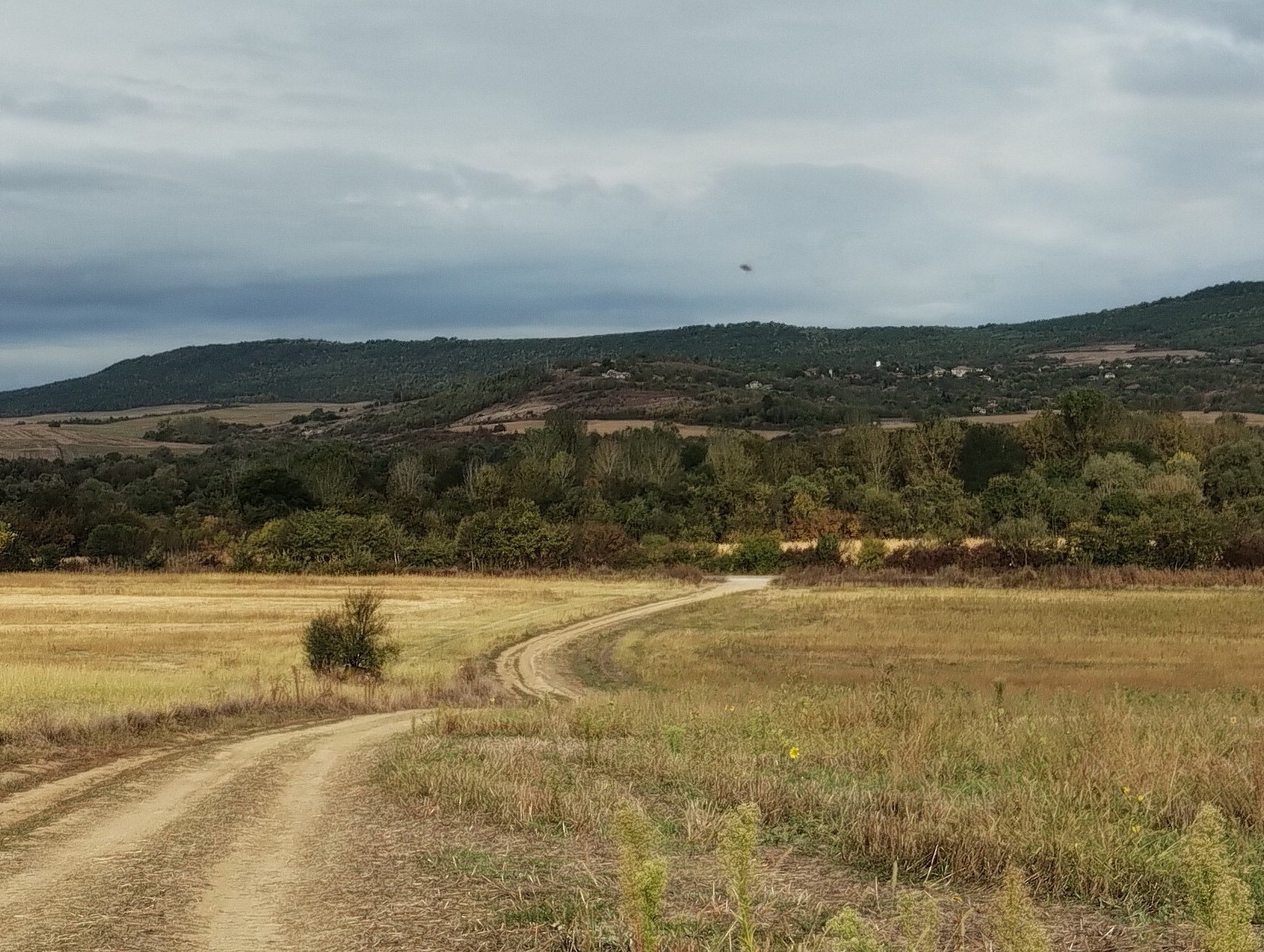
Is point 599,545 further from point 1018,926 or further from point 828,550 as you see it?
point 1018,926

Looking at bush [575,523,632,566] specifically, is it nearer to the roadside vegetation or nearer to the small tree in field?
the roadside vegetation

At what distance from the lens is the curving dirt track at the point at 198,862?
262 inches

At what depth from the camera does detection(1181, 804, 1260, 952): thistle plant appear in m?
3.97

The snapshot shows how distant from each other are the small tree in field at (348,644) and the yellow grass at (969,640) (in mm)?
9414

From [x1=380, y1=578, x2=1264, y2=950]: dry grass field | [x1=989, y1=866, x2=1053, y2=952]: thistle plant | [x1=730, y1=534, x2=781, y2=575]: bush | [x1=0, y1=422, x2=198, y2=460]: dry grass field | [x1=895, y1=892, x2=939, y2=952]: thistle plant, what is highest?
[x1=0, y1=422, x2=198, y2=460]: dry grass field

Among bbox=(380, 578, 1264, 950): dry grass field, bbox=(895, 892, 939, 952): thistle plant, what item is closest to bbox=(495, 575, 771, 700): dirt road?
bbox=(380, 578, 1264, 950): dry grass field

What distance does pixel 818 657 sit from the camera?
149 feet

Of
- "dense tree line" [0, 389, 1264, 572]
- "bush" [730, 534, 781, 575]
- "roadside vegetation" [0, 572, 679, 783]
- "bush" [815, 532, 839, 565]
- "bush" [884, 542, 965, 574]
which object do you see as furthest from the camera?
"bush" [730, 534, 781, 575]

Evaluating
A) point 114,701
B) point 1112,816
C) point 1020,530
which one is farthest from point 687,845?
point 1020,530

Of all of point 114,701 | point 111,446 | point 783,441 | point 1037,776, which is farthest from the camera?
point 111,446

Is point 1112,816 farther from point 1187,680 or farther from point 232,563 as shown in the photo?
point 232,563

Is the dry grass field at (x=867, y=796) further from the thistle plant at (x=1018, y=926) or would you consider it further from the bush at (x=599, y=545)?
the bush at (x=599, y=545)

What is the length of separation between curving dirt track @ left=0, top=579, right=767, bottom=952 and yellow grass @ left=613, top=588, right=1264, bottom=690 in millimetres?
23701

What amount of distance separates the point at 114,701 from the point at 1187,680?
32.1 m
